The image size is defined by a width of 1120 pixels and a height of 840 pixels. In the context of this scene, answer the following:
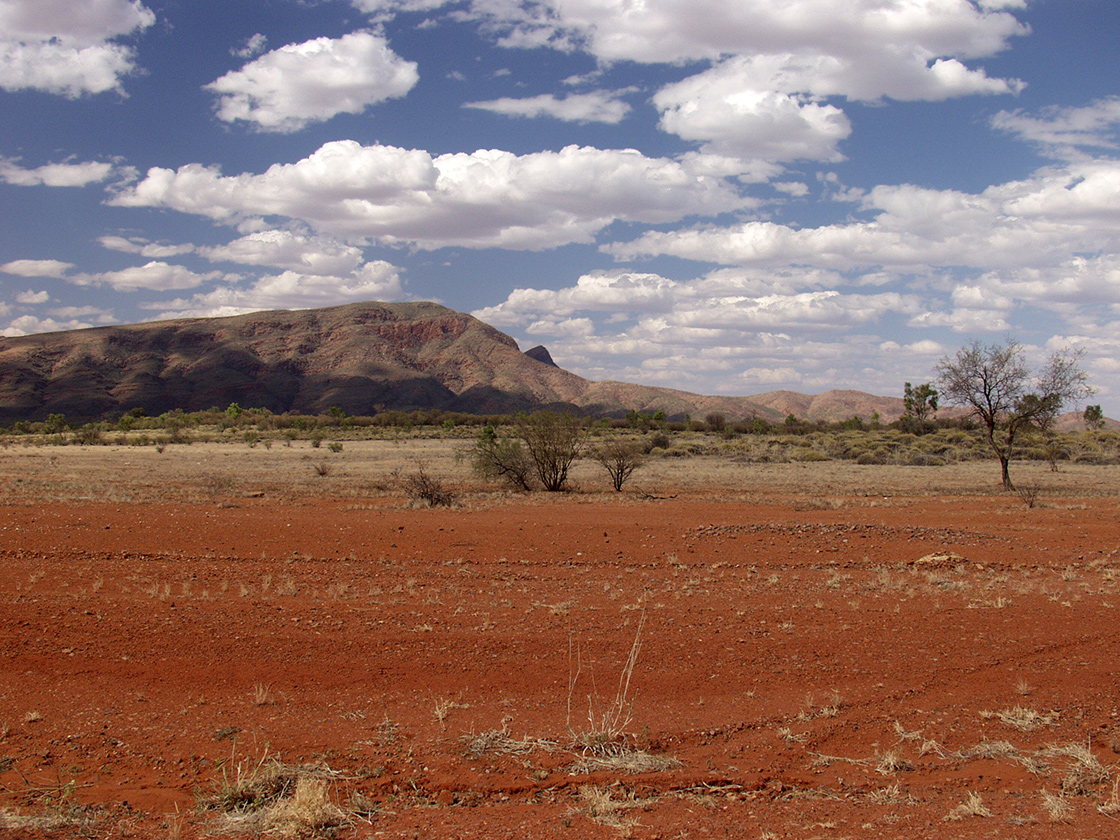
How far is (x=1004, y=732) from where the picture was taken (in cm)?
658

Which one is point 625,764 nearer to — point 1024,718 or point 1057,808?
point 1057,808

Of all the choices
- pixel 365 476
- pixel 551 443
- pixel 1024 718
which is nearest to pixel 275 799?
pixel 1024 718

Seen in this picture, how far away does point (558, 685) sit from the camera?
756 cm

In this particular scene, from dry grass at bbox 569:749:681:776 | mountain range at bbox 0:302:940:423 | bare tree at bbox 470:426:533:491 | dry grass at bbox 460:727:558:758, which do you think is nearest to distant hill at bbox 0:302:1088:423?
mountain range at bbox 0:302:940:423

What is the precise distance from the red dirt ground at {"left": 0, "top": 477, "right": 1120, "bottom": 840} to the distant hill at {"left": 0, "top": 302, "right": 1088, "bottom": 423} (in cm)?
11149

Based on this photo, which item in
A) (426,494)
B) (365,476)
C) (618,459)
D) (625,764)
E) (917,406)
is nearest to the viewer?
(625,764)

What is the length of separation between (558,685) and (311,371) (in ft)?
469

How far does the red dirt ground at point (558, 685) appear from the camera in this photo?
5.29 meters

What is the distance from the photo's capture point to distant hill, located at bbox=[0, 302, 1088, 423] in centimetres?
11369

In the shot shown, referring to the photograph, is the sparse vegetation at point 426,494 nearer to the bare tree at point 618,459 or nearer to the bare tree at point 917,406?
the bare tree at point 618,459

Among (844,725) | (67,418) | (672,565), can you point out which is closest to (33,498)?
(672,565)

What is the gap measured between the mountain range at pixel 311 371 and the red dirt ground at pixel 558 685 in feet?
281

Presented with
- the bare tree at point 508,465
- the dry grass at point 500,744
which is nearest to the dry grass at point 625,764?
the dry grass at point 500,744

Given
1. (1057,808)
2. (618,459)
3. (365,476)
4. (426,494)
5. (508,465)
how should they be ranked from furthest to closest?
(365,476)
(508,465)
(618,459)
(426,494)
(1057,808)
